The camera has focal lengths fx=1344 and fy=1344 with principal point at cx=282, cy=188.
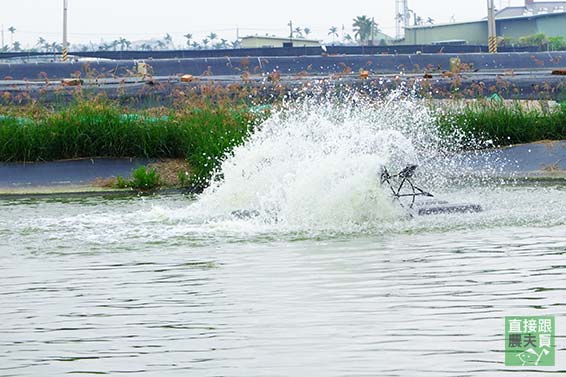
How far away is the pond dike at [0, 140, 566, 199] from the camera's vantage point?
2267 centimetres

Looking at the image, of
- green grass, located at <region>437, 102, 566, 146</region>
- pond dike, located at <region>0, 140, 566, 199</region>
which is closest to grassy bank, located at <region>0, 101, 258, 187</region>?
pond dike, located at <region>0, 140, 566, 199</region>

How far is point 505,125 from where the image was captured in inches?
972

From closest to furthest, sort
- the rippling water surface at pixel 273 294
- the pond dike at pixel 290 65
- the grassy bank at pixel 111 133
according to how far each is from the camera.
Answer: the rippling water surface at pixel 273 294
the grassy bank at pixel 111 133
the pond dike at pixel 290 65

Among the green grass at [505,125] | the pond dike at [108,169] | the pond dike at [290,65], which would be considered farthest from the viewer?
the pond dike at [290,65]

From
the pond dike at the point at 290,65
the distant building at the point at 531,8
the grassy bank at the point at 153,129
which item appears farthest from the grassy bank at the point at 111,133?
the distant building at the point at 531,8

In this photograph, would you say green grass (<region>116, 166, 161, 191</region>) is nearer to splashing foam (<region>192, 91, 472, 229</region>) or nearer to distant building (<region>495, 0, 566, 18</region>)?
splashing foam (<region>192, 91, 472, 229</region>)

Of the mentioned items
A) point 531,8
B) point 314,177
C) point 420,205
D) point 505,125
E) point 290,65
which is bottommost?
point 420,205

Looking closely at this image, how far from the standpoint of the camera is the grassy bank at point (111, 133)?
23.9 meters

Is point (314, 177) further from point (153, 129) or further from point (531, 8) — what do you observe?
point (531, 8)

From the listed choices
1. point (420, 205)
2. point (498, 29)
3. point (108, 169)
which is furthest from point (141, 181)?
point (498, 29)

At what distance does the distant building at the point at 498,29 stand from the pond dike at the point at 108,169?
92297mm

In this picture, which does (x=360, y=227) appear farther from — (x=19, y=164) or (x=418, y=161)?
(x=19, y=164)

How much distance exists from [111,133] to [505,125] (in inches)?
283

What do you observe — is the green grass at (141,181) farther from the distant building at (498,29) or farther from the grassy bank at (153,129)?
the distant building at (498,29)
